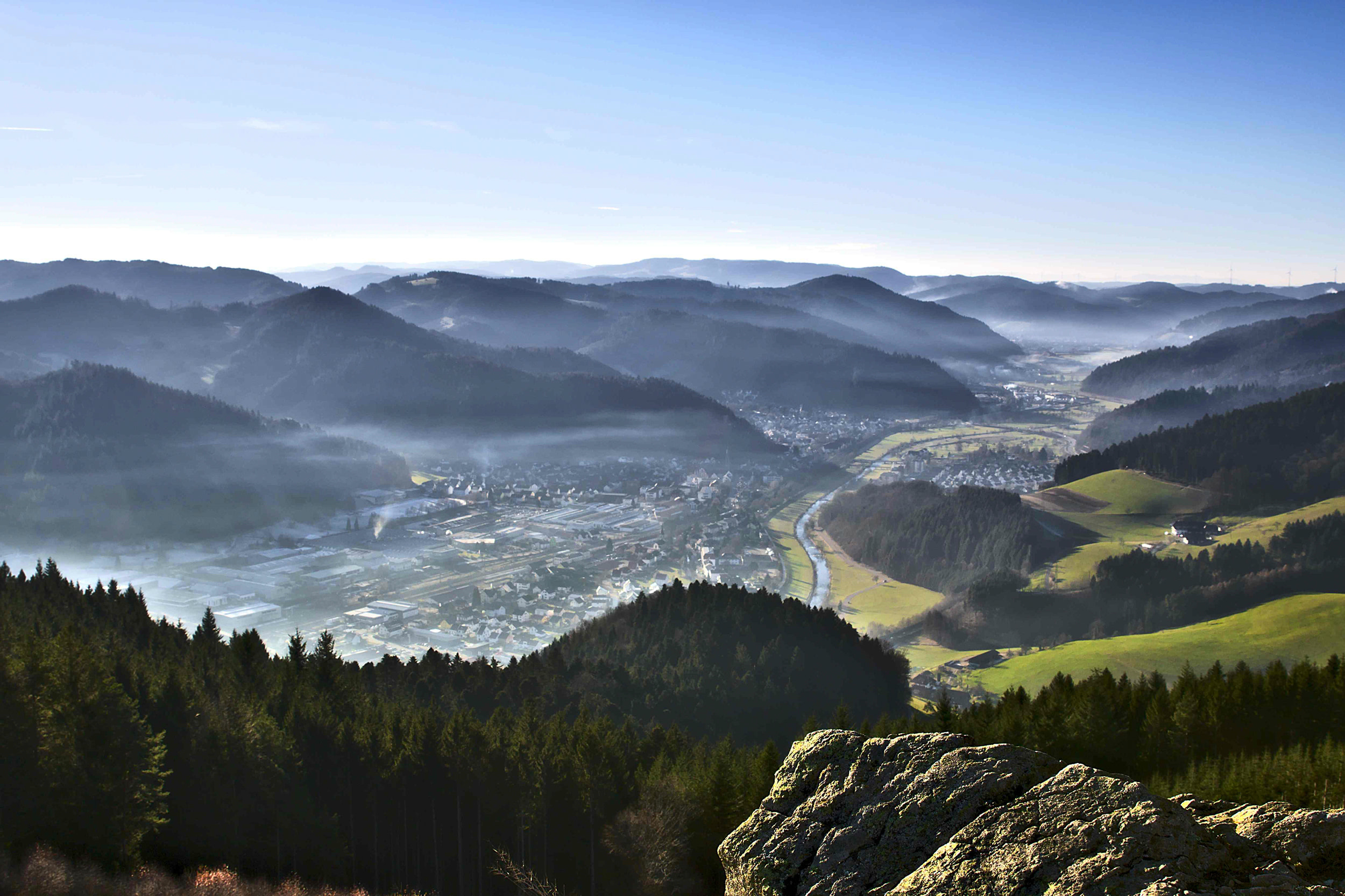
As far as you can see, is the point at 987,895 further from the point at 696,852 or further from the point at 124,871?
the point at 124,871

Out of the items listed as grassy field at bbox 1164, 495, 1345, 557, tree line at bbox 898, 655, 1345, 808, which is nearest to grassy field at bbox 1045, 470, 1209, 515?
grassy field at bbox 1164, 495, 1345, 557

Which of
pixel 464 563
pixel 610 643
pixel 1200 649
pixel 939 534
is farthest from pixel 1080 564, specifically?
pixel 464 563

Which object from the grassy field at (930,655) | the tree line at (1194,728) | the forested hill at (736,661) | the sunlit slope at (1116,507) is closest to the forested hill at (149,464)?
the forested hill at (736,661)

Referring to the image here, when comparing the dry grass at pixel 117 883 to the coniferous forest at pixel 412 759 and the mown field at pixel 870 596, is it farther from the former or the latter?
the mown field at pixel 870 596

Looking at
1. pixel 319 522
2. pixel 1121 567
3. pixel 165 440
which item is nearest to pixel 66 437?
pixel 165 440

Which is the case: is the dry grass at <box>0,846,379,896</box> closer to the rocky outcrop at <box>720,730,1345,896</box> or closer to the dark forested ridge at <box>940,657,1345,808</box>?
the rocky outcrop at <box>720,730,1345,896</box>
